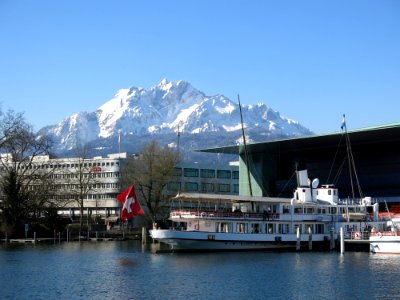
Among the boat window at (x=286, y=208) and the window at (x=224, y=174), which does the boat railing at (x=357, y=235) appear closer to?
the boat window at (x=286, y=208)

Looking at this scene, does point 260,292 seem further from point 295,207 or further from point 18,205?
point 18,205

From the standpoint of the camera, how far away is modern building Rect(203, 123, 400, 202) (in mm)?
102481

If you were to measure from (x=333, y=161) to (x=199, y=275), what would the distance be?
65085 mm

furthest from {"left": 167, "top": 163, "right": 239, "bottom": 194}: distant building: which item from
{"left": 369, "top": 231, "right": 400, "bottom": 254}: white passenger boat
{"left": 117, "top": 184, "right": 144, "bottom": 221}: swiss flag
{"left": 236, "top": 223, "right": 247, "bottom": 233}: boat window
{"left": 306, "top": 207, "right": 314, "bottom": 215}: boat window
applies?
{"left": 369, "top": 231, "right": 400, "bottom": 254}: white passenger boat

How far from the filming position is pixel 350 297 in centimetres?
4244

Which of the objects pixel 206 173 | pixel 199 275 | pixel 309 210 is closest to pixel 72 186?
pixel 206 173

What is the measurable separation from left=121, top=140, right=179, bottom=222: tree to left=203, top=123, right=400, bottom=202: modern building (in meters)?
11.5

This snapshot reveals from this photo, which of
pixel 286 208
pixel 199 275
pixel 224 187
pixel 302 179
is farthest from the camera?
pixel 224 187

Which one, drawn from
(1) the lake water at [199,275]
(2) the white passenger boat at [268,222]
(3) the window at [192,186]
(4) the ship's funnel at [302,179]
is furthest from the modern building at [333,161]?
(1) the lake water at [199,275]

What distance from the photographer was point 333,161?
11294 centimetres

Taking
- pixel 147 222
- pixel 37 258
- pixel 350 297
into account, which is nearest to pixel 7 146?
pixel 147 222

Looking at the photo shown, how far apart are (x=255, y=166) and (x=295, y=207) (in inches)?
1754

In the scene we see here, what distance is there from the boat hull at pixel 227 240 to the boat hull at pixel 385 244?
728 centimetres

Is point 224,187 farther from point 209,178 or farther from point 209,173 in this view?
point 209,178
